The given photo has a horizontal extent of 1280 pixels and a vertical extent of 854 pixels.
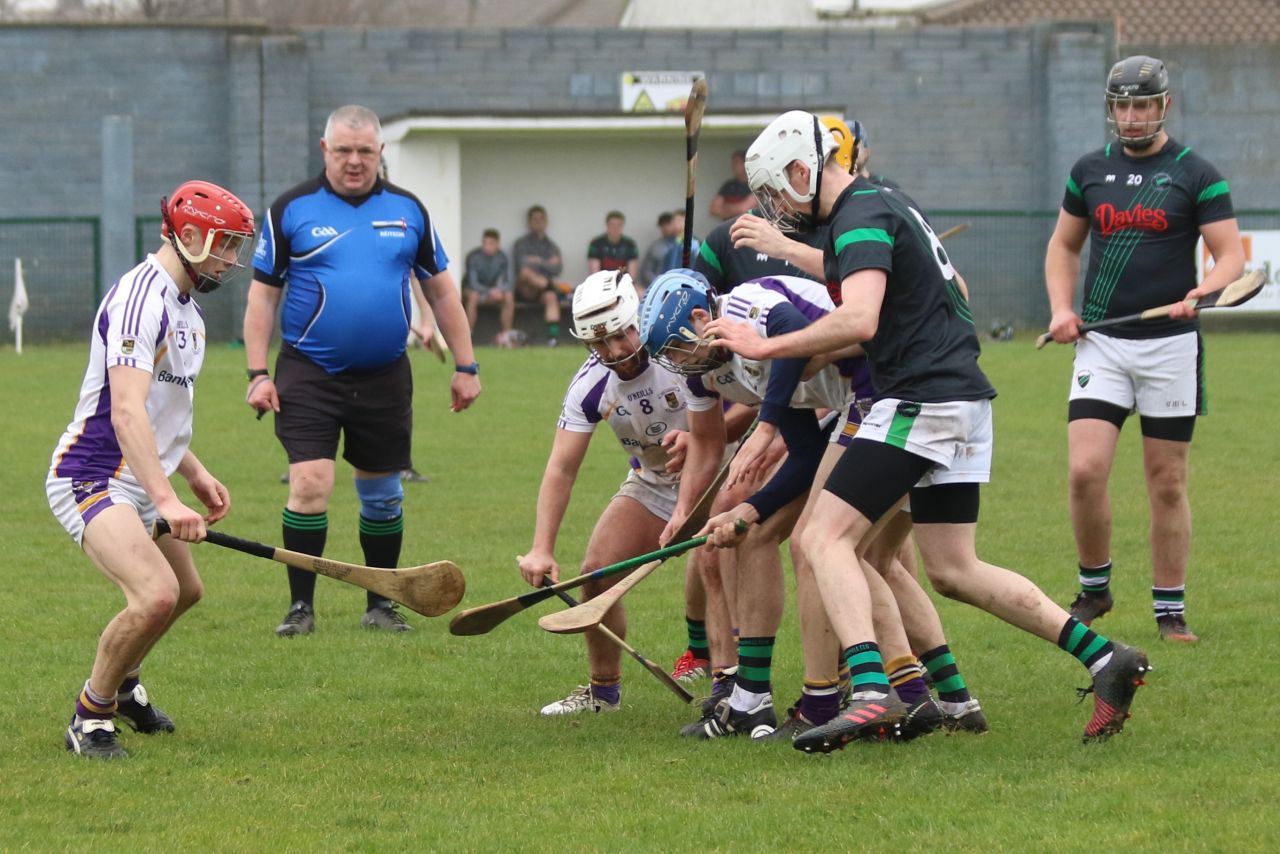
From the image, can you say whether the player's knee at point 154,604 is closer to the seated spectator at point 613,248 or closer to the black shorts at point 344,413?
the black shorts at point 344,413

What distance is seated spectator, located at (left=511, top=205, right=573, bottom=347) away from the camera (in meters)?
23.3

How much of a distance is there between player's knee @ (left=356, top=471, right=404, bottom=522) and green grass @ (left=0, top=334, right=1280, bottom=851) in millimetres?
474

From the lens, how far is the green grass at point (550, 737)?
471cm

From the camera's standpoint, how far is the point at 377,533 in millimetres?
8133

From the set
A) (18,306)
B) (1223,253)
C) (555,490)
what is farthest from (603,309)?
(18,306)

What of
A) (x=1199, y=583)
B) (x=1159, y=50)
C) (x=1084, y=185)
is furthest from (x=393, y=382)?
(x=1159, y=50)

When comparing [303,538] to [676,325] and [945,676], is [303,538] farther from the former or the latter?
[945,676]

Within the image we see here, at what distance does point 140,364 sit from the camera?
5523 mm

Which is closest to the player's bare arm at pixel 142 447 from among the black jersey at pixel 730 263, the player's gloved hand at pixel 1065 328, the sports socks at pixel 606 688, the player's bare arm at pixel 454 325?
the sports socks at pixel 606 688

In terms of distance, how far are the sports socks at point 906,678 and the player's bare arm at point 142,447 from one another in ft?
7.17

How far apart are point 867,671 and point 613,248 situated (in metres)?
18.3

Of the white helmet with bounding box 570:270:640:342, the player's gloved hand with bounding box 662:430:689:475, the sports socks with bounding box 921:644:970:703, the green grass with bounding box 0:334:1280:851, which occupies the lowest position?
the green grass with bounding box 0:334:1280:851

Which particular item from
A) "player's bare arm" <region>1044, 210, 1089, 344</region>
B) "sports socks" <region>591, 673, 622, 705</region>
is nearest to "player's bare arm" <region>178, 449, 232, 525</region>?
"sports socks" <region>591, 673, 622, 705</region>

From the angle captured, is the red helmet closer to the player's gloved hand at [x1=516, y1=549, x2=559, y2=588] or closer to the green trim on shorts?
the player's gloved hand at [x1=516, y1=549, x2=559, y2=588]
